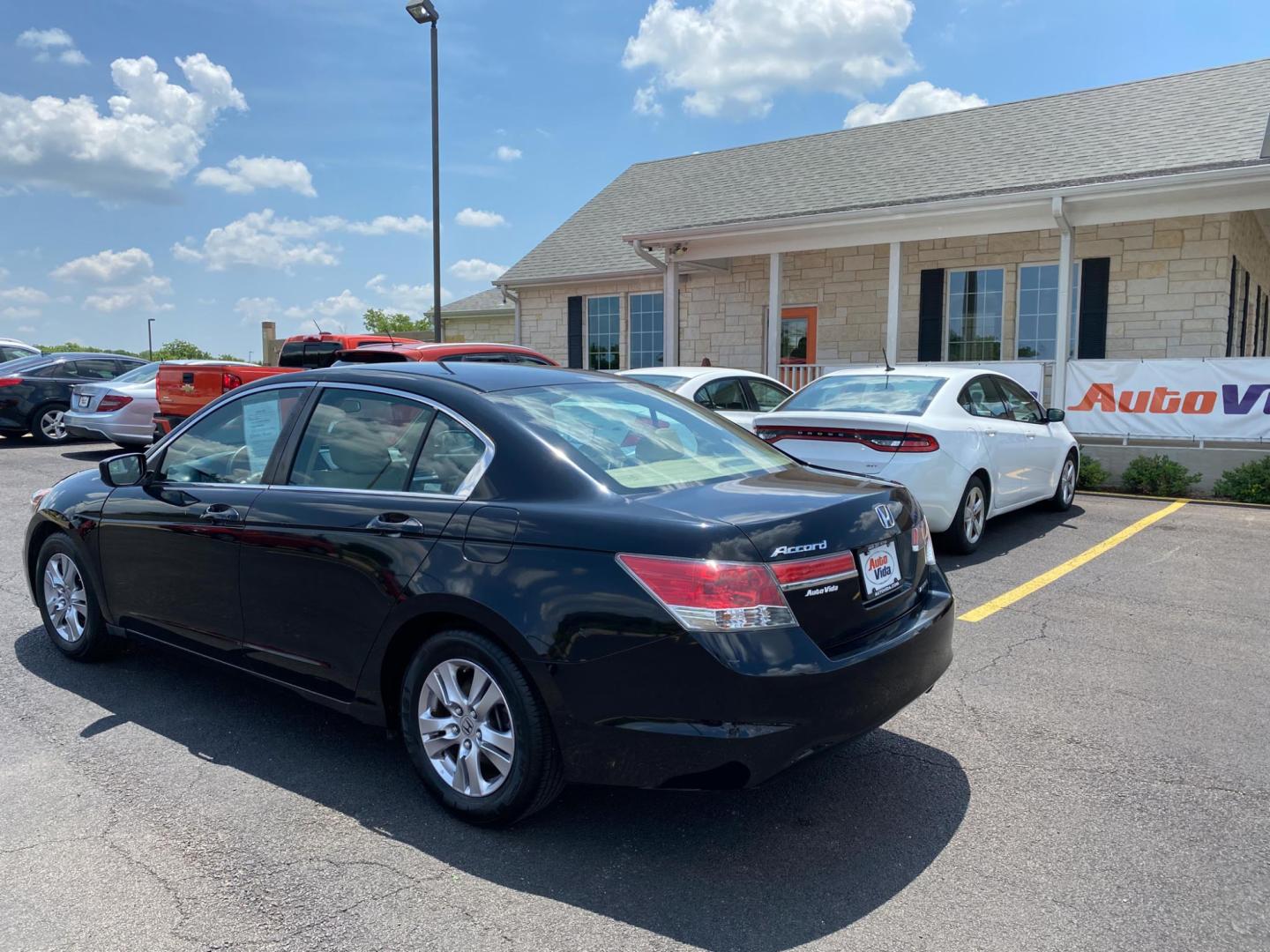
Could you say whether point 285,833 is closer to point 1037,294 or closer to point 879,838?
point 879,838

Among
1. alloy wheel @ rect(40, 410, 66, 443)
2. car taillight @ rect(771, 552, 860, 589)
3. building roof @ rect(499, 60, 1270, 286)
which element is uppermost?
building roof @ rect(499, 60, 1270, 286)

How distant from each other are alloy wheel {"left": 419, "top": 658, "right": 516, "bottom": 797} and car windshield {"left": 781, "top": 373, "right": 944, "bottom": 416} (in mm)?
4875

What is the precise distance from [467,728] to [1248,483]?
33.4ft

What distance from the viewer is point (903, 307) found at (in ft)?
51.0

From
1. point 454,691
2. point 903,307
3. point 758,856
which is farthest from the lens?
point 903,307

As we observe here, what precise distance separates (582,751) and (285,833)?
1.09m

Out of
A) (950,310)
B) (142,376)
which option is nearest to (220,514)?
(142,376)

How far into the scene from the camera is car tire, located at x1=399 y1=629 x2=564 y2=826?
3.01 meters

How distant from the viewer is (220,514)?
396 cm

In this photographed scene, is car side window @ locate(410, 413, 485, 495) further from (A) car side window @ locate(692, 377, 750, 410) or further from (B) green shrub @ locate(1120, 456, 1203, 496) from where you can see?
(B) green shrub @ locate(1120, 456, 1203, 496)

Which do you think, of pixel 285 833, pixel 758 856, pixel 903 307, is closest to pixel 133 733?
pixel 285 833

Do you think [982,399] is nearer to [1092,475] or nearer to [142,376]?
[1092,475]

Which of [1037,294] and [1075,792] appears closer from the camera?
[1075,792]

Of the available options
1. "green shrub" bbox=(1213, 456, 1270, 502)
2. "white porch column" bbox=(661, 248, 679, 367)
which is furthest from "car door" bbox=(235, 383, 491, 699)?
"white porch column" bbox=(661, 248, 679, 367)
